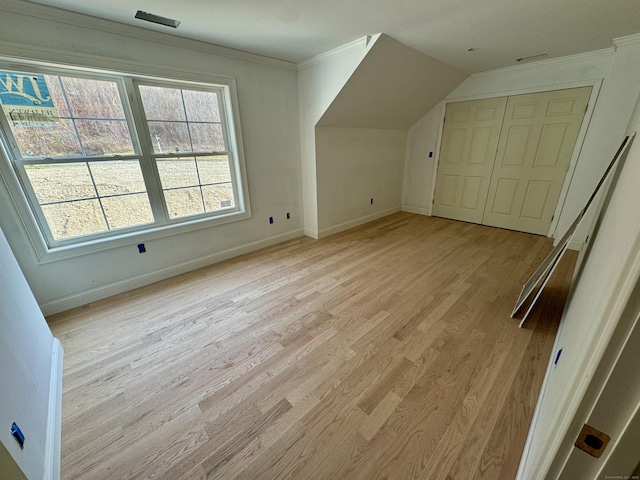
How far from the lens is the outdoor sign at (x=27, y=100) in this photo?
1.86 meters

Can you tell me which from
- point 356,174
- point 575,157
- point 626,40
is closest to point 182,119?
point 356,174

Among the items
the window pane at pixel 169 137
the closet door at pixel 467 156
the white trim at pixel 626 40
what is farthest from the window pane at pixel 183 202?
the white trim at pixel 626 40

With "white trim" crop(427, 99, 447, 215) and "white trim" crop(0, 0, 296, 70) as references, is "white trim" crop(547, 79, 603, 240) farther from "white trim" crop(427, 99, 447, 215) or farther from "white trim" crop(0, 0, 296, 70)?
"white trim" crop(0, 0, 296, 70)

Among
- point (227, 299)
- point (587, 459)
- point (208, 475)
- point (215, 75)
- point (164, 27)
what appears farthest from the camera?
point (215, 75)

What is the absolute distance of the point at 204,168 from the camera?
9.61 feet

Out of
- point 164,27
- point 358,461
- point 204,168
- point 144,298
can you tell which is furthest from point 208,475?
point 164,27

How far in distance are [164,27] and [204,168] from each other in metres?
1.26

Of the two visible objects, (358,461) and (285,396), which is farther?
(285,396)

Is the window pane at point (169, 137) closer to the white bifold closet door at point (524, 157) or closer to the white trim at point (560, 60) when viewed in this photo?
the white bifold closet door at point (524, 157)

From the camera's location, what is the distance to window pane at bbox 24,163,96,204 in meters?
2.05

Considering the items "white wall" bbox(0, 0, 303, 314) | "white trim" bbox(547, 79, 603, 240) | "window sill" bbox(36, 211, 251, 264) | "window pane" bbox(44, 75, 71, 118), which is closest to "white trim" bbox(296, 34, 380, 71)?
"white wall" bbox(0, 0, 303, 314)

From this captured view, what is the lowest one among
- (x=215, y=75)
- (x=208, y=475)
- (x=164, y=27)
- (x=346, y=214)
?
(x=208, y=475)

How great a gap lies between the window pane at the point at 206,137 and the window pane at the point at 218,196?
1.41 feet

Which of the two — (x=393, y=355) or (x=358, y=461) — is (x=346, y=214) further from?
(x=358, y=461)
